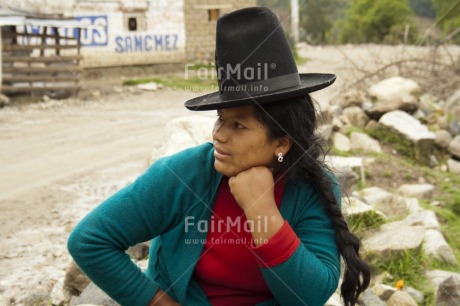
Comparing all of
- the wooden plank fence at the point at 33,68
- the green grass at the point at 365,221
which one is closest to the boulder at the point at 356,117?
the green grass at the point at 365,221

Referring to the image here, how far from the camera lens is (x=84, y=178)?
22.1 ft

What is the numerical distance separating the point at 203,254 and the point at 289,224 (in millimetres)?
301

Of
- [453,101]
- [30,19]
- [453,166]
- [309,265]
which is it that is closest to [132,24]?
[30,19]

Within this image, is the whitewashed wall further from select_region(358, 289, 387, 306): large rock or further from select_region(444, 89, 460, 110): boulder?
select_region(358, 289, 387, 306): large rock

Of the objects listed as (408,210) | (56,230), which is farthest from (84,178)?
(408,210)

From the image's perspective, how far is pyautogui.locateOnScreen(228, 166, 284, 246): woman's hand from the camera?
6.31 ft

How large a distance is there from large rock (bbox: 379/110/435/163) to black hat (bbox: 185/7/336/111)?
6.57m

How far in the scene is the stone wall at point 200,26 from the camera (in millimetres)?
18500

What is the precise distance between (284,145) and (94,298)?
1361 millimetres

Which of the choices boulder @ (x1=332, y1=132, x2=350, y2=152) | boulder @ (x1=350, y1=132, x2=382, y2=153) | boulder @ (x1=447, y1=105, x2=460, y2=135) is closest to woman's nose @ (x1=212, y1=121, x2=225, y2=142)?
boulder @ (x1=332, y1=132, x2=350, y2=152)

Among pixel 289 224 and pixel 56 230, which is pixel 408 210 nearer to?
pixel 56 230

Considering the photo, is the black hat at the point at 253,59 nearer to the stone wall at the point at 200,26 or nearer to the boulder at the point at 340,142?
the boulder at the point at 340,142

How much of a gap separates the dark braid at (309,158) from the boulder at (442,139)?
23.0 ft

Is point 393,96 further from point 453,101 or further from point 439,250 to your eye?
point 439,250
